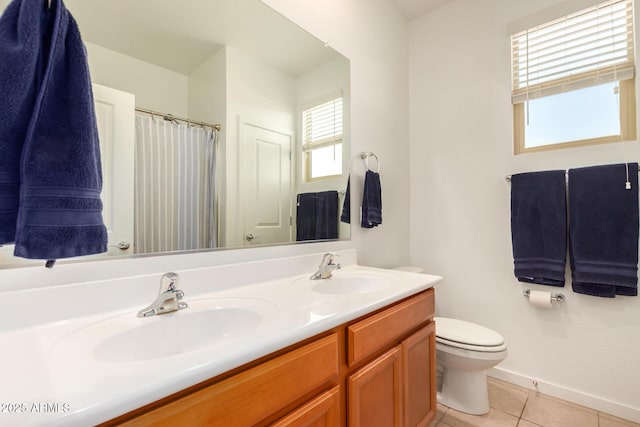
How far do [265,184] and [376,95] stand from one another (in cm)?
111

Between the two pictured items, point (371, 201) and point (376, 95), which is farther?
point (376, 95)

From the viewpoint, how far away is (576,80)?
1.66 metres

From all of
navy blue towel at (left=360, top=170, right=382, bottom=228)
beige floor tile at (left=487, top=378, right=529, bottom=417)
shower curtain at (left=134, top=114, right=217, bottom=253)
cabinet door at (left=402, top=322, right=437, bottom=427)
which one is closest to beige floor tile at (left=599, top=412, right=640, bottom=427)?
beige floor tile at (left=487, top=378, right=529, bottom=417)

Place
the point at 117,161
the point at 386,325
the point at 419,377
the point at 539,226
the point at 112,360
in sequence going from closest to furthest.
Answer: the point at 112,360 < the point at 117,161 < the point at 386,325 < the point at 419,377 < the point at 539,226

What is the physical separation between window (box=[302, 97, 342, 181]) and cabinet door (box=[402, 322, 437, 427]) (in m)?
0.93

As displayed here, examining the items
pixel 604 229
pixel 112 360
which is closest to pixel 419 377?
pixel 112 360

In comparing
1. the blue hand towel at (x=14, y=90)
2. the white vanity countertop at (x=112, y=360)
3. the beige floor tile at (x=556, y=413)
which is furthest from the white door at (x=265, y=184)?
the beige floor tile at (x=556, y=413)

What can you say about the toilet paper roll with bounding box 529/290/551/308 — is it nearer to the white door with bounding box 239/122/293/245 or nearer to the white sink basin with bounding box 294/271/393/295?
the white sink basin with bounding box 294/271/393/295

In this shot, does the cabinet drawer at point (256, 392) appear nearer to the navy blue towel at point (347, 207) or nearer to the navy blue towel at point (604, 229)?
the navy blue towel at point (347, 207)

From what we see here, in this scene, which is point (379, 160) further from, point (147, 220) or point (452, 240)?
point (147, 220)

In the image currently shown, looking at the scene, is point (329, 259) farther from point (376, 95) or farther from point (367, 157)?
point (376, 95)

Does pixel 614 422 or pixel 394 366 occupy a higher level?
pixel 394 366

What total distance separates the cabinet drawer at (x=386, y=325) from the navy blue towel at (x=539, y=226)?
84 cm

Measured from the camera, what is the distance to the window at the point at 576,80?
5.09 feet
